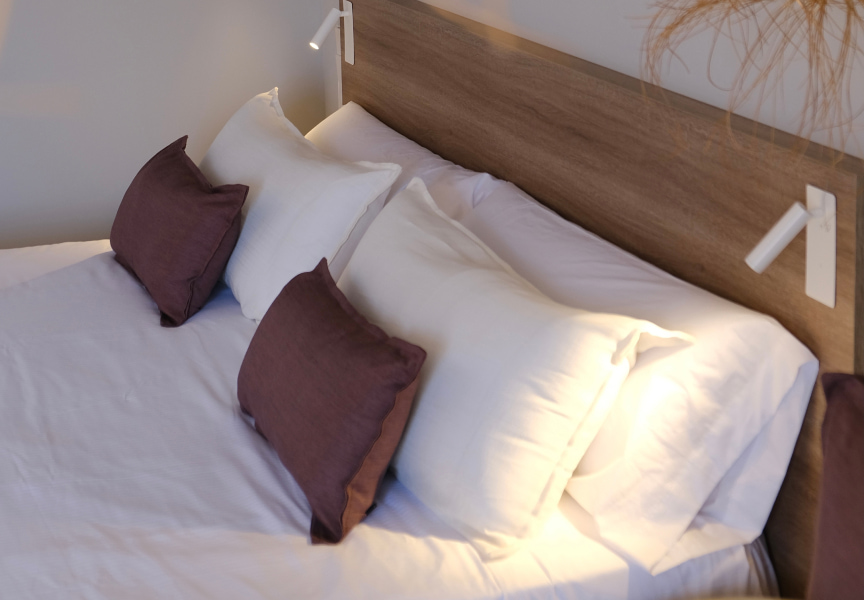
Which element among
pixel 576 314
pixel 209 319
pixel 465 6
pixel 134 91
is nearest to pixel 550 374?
pixel 576 314

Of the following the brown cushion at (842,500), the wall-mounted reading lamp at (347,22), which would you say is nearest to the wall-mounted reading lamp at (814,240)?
the brown cushion at (842,500)

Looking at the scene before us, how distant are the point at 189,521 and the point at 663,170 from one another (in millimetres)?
944

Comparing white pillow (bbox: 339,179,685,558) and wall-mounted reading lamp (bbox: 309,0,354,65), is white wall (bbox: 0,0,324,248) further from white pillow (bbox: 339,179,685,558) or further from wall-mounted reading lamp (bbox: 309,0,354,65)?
white pillow (bbox: 339,179,685,558)

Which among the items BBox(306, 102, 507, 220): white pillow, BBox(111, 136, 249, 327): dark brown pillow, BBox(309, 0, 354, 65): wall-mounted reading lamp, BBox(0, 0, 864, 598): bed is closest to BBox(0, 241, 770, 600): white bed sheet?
BBox(0, 0, 864, 598): bed

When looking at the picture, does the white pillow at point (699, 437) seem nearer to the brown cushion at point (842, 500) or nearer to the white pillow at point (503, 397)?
the white pillow at point (503, 397)

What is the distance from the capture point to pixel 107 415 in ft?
4.78

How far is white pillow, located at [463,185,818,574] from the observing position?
45.1 inches

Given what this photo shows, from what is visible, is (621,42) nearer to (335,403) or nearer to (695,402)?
(695,402)

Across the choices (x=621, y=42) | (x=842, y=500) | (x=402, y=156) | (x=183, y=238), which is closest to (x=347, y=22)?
(x=402, y=156)

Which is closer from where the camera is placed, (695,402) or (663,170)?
(695,402)

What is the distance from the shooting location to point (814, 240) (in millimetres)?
1087

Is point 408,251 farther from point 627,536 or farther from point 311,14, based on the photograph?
point 311,14

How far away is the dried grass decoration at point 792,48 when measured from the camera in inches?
40.3

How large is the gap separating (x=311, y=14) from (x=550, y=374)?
221cm
